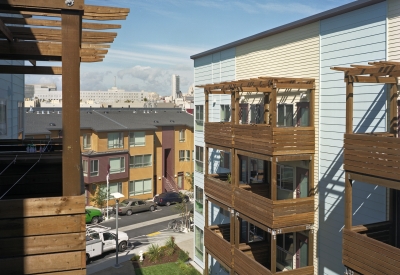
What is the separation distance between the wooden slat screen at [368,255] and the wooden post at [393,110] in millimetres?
2961

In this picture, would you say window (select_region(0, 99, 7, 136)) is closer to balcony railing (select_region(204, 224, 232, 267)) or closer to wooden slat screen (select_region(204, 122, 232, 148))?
wooden slat screen (select_region(204, 122, 232, 148))

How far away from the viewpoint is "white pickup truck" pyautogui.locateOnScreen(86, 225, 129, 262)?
25797mm

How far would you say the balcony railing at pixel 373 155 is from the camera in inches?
335

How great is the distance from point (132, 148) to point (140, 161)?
176 centimetres

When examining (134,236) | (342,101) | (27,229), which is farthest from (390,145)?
(134,236)

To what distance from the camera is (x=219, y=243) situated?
16.6 metres

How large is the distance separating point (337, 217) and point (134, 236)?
21257mm

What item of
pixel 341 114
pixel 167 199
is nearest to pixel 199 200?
pixel 341 114

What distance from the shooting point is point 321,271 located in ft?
43.3

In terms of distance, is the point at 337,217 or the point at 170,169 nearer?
the point at 337,217

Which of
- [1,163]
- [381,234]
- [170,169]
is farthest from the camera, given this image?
[170,169]

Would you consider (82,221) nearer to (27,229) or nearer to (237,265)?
(27,229)

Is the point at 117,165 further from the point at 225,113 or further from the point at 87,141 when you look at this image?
the point at 225,113

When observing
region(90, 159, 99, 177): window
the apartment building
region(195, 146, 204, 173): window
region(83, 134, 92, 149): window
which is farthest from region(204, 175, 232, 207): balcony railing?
region(83, 134, 92, 149): window
